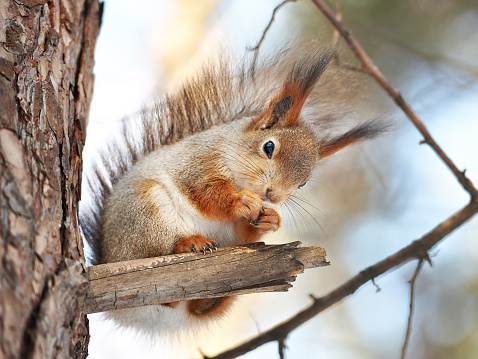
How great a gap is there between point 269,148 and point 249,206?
0.37 m

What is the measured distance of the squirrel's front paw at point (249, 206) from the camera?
1.79 metres

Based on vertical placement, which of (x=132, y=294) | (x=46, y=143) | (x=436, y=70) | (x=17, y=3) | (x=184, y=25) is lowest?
(x=132, y=294)

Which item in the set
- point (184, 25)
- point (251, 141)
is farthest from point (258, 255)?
point (184, 25)

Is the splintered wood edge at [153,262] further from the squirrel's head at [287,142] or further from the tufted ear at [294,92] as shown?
the tufted ear at [294,92]

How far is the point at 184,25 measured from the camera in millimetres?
3912

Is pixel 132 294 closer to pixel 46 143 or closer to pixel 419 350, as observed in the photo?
pixel 46 143

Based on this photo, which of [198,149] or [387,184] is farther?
[387,184]

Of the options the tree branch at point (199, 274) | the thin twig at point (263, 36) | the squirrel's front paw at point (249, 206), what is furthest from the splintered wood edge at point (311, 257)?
the thin twig at point (263, 36)

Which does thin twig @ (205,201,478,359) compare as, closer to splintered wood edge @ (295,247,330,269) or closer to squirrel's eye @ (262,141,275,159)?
splintered wood edge @ (295,247,330,269)

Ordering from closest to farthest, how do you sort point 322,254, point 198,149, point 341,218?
1. point 322,254
2. point 198,149
3. point 341,218

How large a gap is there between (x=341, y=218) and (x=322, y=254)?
2139mm

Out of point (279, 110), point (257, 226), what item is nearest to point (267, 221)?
point (257, 226)

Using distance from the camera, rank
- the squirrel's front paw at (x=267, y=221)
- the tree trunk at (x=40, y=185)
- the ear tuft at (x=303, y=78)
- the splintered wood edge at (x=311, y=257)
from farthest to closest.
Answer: the ear tuft at (x=303, y=78)
the squirrel's front paw at (x=267, y=221)
the splintered wood edge at (x=311, y=257)
the tree trunk at (x=40, y=185)

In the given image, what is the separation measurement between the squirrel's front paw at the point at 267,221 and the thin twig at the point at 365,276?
32 centimetres
